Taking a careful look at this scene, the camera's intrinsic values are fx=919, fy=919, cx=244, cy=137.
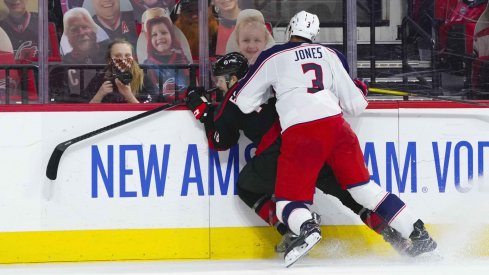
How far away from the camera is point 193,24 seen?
4715 millimetres

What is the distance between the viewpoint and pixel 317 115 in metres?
4.32

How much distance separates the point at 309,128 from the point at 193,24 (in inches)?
34.7

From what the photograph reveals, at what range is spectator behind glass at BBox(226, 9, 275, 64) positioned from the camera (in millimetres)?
4691

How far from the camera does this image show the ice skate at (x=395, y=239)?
14.8ft

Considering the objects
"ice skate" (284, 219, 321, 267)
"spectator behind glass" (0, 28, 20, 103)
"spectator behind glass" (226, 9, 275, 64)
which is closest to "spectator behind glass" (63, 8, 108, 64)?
"spectator behind glass" (0, 28, 20, 103)

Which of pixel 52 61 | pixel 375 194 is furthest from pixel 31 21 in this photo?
pixel 375 194

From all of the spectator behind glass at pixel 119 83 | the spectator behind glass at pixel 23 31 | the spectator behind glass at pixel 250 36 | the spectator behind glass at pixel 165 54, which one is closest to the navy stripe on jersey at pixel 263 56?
the spectator behind glass at pixel 250 36

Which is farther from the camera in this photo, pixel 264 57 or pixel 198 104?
pixel 198 104

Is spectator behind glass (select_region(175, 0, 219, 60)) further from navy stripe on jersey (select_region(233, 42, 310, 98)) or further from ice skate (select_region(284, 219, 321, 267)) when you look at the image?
ice skate (select_region(284, 219, 321, 267))

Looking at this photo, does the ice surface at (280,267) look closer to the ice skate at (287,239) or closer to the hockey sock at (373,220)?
the ice skate at (287,239)

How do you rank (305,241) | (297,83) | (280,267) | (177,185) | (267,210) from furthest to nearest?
(177,185), (267,210), (280,267), (297,83), (305,241)

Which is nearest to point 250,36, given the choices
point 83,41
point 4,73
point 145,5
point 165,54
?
point 165,54

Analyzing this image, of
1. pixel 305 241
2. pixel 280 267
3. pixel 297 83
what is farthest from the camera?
pixel 280 267

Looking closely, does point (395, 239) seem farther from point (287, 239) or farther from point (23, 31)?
point (23, 31)
